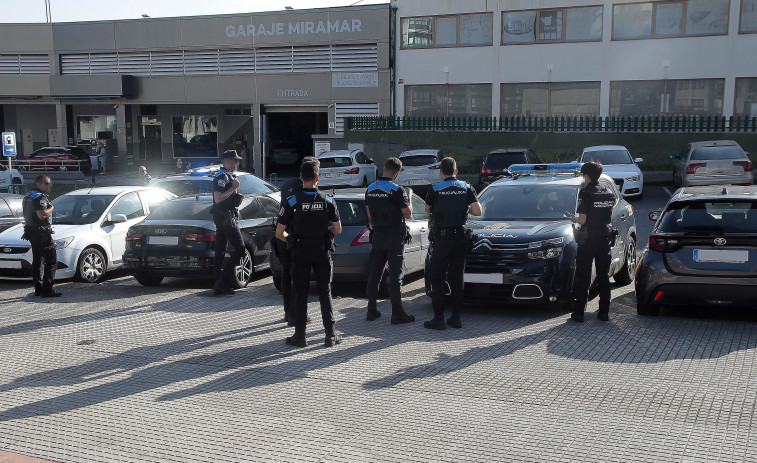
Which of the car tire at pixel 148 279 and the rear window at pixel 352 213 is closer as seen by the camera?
the rear window at pixel 352 213

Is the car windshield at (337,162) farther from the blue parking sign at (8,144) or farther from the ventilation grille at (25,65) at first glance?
the ventilation grille at (25,65)

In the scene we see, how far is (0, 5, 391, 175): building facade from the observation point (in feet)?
112

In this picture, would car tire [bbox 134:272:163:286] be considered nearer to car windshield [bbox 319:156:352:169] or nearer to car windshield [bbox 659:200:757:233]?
car windshield [bbox 659:200:757:233]

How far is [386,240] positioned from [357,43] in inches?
1075

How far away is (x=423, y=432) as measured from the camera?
5.06 metres

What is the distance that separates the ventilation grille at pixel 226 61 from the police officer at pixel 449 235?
88.0ft

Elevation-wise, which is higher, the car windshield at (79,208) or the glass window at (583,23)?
the glass window at (583,23)

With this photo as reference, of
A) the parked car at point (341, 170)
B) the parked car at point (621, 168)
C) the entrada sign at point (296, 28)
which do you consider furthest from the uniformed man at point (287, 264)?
the entrada sign at point (296, 28)

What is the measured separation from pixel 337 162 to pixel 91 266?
43.7 feet

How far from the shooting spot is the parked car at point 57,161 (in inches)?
1401

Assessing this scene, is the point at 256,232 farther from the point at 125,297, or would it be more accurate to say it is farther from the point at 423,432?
the point at 423,432

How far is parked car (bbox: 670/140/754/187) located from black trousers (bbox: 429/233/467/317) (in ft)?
44.5

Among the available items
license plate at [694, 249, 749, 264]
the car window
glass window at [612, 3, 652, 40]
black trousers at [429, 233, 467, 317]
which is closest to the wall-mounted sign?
glass window at [612, 3, 652, 40]

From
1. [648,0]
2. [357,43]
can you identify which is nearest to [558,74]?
[648,0]
